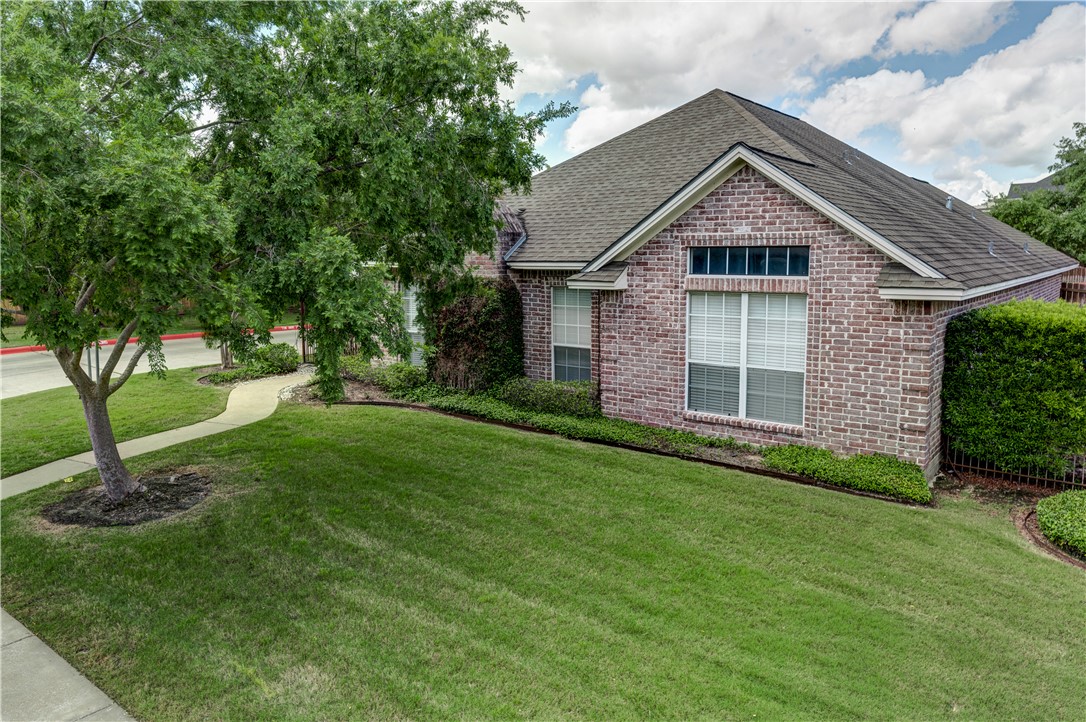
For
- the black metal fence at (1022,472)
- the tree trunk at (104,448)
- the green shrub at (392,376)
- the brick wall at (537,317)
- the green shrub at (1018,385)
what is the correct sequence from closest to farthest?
the tree trunk at (104,448) < the green shrub at (1018,385) < the black metal fence at (1022,472) < the brick wall at (537,317) < the green shrub at (392,376)

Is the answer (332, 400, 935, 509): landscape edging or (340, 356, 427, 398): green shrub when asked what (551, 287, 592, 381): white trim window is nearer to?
(332, 400, 935, 509): landscape edging

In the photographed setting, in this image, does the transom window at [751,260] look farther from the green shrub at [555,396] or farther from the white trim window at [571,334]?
the green shrub at [555,396]

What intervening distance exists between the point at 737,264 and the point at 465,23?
5534 millimetres

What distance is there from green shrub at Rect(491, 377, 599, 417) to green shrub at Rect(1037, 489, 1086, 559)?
7026mm

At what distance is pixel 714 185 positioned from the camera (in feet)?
36.0

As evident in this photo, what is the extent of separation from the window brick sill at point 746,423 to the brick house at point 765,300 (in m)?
0.02

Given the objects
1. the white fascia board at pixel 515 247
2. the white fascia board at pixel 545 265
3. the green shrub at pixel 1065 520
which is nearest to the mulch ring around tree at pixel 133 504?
the white fascia board at pixel 545 265

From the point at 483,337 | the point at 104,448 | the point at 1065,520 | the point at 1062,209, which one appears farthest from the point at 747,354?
the point at 1062,209

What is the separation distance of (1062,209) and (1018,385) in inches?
1335

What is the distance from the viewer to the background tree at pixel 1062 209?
31.1 metres

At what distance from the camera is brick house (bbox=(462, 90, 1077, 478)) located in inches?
383

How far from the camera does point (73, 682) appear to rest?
17.6ft

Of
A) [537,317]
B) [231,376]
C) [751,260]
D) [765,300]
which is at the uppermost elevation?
[751,260]

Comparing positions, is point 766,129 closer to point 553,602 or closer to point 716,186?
point 716,186
